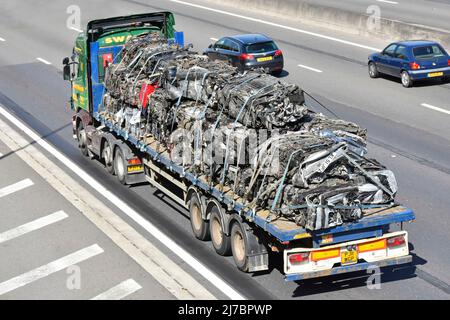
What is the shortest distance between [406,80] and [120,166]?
1255 cm

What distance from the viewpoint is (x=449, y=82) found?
29469 mm

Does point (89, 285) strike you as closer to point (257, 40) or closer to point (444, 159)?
point (444, 159)

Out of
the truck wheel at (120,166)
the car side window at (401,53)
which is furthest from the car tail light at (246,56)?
the truck wheel at (120,166)

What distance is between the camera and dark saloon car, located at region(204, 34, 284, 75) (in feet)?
101

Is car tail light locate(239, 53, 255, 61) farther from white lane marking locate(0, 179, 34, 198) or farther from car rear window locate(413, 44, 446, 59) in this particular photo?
white lane marking locate(0, 179, 34, 198)

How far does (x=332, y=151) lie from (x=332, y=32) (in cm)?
2583

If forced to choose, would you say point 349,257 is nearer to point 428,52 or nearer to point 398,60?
point 398,60

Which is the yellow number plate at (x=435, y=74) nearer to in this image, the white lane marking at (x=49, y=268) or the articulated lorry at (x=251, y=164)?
the articulated lorry at (x=251, y=164)

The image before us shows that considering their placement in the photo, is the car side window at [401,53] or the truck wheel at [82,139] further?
the car side window at [401,53]

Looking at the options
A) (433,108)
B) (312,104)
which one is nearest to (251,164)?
(312,104)

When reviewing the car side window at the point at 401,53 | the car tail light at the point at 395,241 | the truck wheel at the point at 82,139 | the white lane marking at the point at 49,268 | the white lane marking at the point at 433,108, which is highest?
the car tail light at the point at 395,241

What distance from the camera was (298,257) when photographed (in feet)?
43.8

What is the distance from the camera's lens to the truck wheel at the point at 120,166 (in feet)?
65.5

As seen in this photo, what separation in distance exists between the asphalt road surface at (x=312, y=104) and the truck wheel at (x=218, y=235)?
198mm
